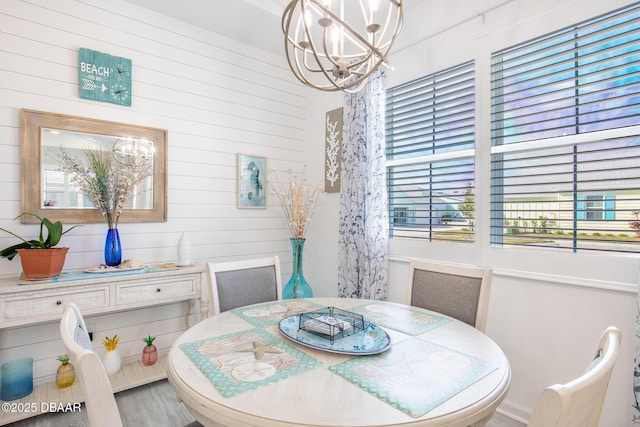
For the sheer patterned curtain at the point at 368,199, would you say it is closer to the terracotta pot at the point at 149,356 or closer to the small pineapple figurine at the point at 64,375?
the terracotta pot at the point at 149,356

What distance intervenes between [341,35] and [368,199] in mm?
1511

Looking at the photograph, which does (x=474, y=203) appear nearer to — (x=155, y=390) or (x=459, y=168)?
(x=459, y=168)

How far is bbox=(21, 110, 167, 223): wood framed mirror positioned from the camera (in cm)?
216

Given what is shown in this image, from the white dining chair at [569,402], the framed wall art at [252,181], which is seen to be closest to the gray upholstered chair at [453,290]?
the white dining chair at [569,402]

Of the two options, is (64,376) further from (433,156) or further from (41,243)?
(433,156)

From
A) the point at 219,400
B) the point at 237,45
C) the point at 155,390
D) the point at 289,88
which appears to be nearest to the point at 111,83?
the point at 237,45

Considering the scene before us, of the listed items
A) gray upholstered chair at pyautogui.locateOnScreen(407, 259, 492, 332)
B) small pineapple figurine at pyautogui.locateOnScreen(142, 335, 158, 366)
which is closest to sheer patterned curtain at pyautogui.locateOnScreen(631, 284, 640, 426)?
gray upholstered chair at pyautogui.locateOnScreen(407, 259, 492, 332)

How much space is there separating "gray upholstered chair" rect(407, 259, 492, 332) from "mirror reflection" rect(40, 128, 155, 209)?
2113mm

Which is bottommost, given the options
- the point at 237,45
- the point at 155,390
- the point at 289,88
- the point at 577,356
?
the point at 155,390

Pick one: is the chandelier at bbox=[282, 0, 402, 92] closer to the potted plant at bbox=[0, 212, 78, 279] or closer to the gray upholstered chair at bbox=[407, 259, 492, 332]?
the gray upholstered chair at bbox=[407, 259, 492, 332]

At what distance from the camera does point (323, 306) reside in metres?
1.77

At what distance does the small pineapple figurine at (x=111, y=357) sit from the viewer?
2307 millimetres

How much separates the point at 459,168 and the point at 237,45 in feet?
7.63

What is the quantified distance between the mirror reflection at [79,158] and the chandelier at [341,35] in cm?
139
